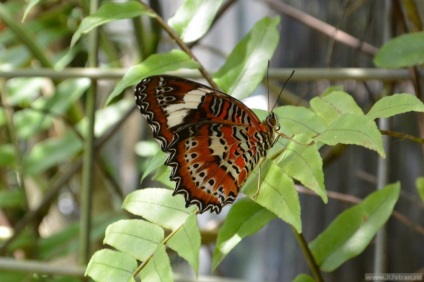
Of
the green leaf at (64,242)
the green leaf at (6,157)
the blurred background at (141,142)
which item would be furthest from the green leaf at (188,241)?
the green leaf at (6,157)

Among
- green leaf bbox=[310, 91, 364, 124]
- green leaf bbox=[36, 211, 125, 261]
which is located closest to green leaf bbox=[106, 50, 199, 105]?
green leaf bbox=[310, 91, 364, 124]

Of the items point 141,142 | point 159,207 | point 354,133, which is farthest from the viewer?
point 141,142

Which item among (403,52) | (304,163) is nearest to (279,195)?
(304,163)

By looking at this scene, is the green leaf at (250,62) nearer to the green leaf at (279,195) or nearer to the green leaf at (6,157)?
the green leaf at (279,195)

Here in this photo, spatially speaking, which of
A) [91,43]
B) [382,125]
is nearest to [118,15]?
[91,43]

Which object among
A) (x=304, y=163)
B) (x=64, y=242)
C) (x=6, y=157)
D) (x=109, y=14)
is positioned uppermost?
(x=109, y=14)

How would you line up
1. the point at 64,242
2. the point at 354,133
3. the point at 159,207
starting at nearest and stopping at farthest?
the point at 354,133, the point at 159,207, the point at 64,242

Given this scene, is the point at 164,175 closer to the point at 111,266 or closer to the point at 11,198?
the point at 111,266
